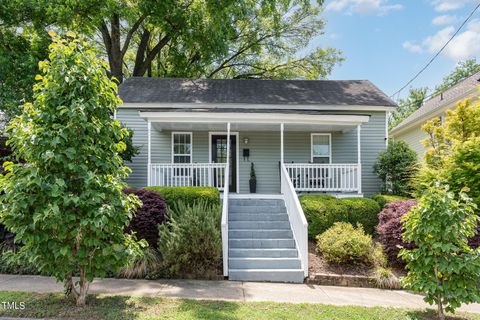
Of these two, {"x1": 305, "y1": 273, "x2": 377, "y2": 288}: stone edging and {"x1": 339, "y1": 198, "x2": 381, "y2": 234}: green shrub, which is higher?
{"x1": 339, "y1": 198, "x2": 381, "y2": 234}: green shrub

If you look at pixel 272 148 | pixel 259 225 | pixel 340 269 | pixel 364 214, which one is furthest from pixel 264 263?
pixel 272 148

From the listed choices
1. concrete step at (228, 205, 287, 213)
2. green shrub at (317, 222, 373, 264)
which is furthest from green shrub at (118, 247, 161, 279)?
green shrub at (317, 222, 373, 264)

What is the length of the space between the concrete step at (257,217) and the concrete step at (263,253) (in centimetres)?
142

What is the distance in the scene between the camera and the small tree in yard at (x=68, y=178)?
12.9 ft

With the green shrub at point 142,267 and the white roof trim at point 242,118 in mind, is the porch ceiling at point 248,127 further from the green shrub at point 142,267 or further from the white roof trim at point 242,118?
the green shrub at point 142,267

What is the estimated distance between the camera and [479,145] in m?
7.07

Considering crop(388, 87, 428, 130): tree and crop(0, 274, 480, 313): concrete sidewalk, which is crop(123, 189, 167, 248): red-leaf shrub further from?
crop(388, 87, 428, 130): tree

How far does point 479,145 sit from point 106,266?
7713mm

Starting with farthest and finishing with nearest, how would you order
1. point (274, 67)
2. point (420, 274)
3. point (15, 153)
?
1. point (274, 67)
2. point (420, 274)
3. point (15, 153)

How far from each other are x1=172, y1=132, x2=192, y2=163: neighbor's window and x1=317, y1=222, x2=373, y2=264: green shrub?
21.8 feet

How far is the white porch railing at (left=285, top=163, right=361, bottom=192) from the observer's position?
34.4 ft

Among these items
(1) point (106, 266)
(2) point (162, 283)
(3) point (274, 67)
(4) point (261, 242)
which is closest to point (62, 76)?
(1) point (106, 266)

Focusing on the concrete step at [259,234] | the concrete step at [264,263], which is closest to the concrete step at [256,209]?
the concrete step at [259,234]

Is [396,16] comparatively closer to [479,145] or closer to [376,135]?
[376,135]
